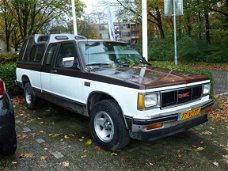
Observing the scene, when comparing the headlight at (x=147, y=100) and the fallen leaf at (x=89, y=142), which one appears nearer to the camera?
the headlight at (x=147, y=100)

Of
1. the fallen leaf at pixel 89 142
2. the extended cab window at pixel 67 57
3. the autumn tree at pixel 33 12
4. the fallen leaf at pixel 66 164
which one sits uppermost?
the autumn tree at pixel 33 12

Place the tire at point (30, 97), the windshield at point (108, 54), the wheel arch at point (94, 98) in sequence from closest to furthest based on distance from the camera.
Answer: the wheel arch at point (94, 98)
the windshield at point (108, 54)
the tire at point (30, 97)

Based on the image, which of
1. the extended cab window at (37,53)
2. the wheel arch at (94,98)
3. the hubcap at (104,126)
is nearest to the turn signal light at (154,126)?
the hubcap at (104,126)

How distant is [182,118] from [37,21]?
2621cm

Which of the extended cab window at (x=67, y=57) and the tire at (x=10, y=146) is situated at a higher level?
the extended cab window at (x=67, y=57)

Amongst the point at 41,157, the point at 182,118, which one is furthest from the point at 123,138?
the point at 41,157

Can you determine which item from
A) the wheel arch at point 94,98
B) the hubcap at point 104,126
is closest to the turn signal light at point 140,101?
the hubcap at point 104,126

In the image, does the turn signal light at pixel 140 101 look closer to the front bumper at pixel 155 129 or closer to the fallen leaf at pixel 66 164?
the front bumper at pixel 155 129

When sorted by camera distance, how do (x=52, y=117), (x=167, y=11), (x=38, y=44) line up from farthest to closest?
1. (x=167, y=11)
2. (x=38, y=44)
3. (x=52, y=117)

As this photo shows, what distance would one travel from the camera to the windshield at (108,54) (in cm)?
510

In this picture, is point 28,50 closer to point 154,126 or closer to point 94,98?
point 94,98

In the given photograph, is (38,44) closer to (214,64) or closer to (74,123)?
(74,123)

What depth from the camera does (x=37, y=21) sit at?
1097 inches

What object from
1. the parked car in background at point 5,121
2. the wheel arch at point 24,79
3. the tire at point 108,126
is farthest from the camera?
the wheel arch at point 24,79
